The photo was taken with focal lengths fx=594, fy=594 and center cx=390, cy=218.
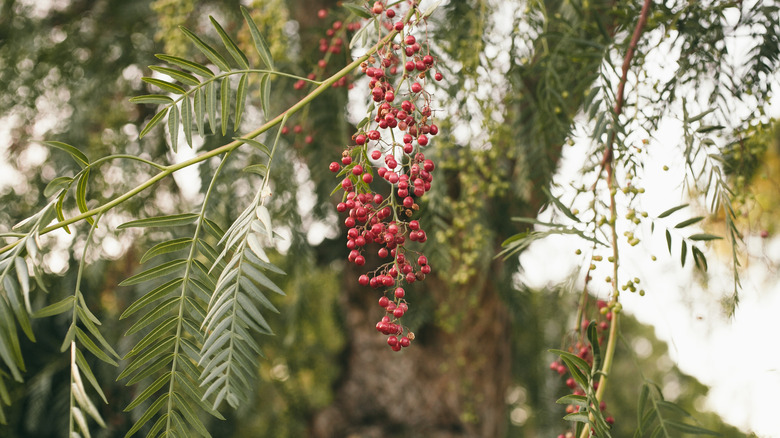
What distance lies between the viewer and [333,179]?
78.3 inches

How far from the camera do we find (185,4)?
69.3 inches

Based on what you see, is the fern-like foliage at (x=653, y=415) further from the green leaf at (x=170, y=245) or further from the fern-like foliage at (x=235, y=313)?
the green leaf at (x=170, y=245)

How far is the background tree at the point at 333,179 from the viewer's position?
4.61 feet

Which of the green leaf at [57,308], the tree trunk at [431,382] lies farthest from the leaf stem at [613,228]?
the tree trunk at [431,382]

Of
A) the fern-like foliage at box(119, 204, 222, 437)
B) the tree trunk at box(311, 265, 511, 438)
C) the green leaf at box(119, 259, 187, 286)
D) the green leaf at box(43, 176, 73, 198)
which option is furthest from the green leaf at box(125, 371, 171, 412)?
the tree trunk at box(311, 265, 511, 438)

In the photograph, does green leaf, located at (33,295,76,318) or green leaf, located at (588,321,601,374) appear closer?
green leaf, located at (33,295,76,318)

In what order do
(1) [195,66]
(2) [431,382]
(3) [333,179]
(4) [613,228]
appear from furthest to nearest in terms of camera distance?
(2) [431,382] < (3) [333,179] < (4) [613,228] < (1) [195,66]

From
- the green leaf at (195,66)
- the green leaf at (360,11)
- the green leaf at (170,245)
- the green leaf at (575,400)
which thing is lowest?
the green leaf at (575,400)

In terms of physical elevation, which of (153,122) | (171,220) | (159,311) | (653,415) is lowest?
(653,415)

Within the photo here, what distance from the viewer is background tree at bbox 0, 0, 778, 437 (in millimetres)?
1405

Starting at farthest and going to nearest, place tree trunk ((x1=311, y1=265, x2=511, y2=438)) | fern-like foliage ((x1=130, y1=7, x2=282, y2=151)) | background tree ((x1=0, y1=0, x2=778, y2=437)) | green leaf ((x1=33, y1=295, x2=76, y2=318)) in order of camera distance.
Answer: tree trunk ((x1=311, y1=265, x2=511, y2=438)) < background tree ((x1=0, y1=0, x2=778, y2=437)) < fern-like foliage ((x1=130, y1=7, x2=282, y2=151)) < green leaf ((x1=33, y1=295, x2=76, y2=318))

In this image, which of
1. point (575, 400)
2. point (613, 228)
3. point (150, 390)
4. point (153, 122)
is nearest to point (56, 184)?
point (153, 122)

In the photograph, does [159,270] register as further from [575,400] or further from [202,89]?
[575,400]

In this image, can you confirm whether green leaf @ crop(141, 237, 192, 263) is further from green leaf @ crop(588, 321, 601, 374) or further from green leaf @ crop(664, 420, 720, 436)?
green leaf @ crop(664, 420, 720, 436)
